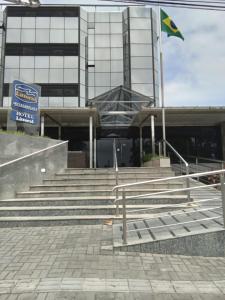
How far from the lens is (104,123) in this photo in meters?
20.1

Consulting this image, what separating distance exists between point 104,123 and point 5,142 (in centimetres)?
1234

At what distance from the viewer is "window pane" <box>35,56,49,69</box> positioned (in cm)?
2525

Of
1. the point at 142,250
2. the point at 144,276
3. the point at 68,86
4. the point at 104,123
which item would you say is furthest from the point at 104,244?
the point at 68,86

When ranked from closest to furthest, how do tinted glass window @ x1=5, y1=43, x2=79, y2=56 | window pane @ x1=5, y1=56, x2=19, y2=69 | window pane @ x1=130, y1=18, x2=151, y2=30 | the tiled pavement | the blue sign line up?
the tiled pavement → the blue sign → window pane @ x1=5, y1=56, x2=19, y2=69 → tinted glass window @ x1=5, y1=43, x2=79, y2=56 → window pane @ x1=130, y1=18, x2=151, y2=30

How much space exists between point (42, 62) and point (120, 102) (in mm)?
11549

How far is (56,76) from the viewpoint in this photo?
25.1m

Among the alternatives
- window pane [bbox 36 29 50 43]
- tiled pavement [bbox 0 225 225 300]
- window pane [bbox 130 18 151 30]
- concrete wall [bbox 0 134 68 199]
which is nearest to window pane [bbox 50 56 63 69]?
window pane [bbox 36 29 50 43]

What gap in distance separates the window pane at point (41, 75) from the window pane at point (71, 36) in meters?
3.45

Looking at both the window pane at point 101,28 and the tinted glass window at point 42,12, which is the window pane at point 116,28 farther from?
the tinted glass window at point 42,12

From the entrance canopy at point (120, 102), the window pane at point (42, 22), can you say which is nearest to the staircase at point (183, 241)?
the entrance canopy at point (120, 102)

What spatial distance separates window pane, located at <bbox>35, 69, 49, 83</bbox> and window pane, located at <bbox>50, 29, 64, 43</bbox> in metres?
2.91

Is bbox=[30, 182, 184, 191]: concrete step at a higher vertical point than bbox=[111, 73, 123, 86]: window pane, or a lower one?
lower

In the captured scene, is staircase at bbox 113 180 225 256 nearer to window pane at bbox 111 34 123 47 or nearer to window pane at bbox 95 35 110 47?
window pane at bbox 111 34 123 47

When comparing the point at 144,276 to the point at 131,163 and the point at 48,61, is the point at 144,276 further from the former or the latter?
the point at 48,61
